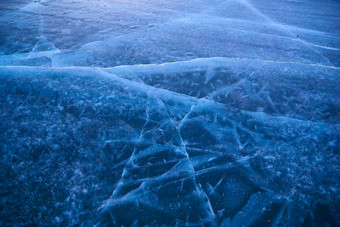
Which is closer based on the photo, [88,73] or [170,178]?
[170,178]

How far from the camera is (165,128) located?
2053mm

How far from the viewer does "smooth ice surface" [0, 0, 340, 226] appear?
58.3 inches

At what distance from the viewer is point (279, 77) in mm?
2867

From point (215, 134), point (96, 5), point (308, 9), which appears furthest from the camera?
point (308, 9)

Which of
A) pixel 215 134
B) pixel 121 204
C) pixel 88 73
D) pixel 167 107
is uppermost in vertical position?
pixel 88 73

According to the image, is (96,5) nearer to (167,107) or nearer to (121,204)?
(167,107)

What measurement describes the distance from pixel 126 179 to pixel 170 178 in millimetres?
398

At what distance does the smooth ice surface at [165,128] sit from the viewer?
4.86ft

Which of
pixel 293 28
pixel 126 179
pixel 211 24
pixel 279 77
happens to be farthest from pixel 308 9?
pixel 126 179

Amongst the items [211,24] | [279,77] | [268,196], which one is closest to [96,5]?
[211,24]

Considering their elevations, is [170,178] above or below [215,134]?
below

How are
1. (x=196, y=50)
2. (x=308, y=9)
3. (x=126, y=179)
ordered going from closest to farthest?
(x=126, y=179)
(x=196, y=50)
(x=308, y=9)

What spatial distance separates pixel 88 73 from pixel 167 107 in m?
1.37

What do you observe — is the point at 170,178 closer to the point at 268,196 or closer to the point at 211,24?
the point at 268,196
